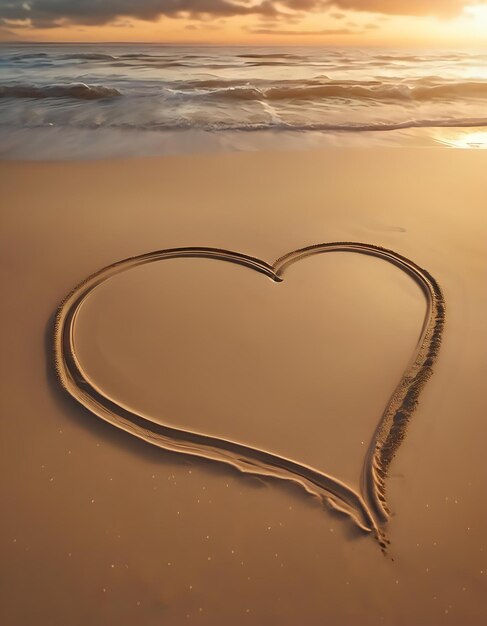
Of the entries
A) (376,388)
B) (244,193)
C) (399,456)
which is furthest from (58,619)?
(244,193)

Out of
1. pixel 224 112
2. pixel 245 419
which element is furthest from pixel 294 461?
pixel 224 112

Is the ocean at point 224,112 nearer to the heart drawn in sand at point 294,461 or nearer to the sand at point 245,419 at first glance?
the sand at point 245,419

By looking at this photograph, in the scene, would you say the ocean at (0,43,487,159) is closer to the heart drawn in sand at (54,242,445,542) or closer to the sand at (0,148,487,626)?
the sand at (0,148,487,626)

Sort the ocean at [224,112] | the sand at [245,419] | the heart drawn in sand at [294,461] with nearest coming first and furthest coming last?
the sand at [245,419]
the heart drawn in sand at [294,461]
the ocean at [224,112]

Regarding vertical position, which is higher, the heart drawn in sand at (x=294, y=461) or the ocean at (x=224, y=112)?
the ocean at (x=224, y=112)

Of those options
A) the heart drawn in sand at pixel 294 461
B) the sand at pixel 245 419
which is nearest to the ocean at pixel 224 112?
the sand at pixel 245 419

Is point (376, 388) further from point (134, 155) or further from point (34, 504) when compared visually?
point (134, 155)
